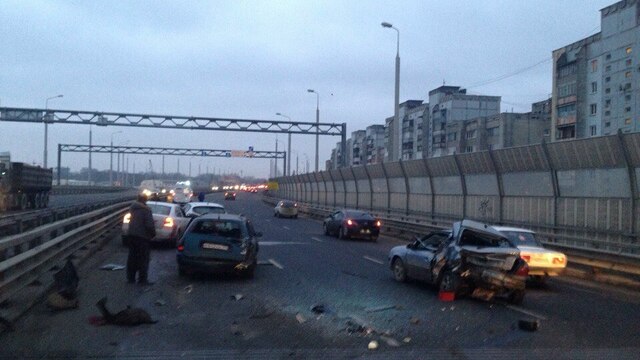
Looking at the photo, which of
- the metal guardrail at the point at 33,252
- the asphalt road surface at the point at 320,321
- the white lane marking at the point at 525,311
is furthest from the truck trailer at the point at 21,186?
the white lane marking at the point at 525,311

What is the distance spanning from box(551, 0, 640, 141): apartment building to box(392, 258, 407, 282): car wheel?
116 ft

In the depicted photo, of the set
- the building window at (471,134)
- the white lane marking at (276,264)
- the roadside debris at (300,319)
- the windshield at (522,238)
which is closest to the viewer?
the roadside debris at (300,319)

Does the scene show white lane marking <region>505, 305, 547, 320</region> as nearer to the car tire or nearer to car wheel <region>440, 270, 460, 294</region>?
car wheel <region>440, 270, 460, 294</region>

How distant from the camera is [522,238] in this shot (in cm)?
1588

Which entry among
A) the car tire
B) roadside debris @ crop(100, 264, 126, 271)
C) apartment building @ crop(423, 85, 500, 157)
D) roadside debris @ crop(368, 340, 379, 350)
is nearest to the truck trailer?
the car tire

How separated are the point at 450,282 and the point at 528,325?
2.72 metres

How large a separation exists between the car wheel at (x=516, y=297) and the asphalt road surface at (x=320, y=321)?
0.16 meters

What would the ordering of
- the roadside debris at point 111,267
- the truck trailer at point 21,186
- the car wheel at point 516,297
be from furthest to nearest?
1. the truck trailer at point 21,186
2. the roadside debris at point 111,267
3. the car wheel at point 516,297

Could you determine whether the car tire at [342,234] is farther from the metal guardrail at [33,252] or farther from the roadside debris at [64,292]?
the roadside debris at [64,292]

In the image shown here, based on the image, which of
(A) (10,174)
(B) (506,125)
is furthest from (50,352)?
(B) (506,125)

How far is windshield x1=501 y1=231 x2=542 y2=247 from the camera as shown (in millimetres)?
15664

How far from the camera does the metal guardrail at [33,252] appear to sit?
9.27 metres

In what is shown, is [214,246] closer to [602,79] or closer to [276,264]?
[276,264]

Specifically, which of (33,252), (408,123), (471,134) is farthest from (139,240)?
(408,123)
